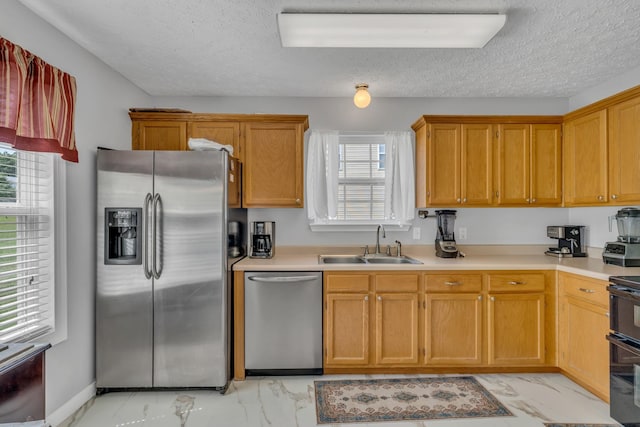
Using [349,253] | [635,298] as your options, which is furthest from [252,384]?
[635,298]

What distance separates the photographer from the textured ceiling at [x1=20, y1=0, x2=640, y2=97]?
6.35ft

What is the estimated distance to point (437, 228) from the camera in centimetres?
340

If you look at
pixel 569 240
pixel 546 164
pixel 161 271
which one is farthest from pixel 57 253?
pixel 569 240

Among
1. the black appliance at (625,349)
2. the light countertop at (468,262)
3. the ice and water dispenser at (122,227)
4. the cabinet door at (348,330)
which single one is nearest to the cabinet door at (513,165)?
the light countertop at (468,262)

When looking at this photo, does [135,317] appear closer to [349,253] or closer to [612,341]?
[349,253]

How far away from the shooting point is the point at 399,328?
276cm

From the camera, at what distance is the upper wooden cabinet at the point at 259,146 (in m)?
3.08

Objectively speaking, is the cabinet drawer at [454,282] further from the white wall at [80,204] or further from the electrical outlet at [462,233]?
the white wall at [80,204]

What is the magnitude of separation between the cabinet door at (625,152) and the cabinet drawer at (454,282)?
3.87 feet

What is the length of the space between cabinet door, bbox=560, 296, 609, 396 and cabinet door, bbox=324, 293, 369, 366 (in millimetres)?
1517

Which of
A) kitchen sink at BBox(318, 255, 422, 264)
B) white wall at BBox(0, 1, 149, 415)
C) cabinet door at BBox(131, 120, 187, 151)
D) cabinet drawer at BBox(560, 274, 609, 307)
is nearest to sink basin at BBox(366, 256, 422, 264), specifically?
kitchen sink at BBox(318, 255, 422, 264)

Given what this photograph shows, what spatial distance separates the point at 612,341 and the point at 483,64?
2.07 meters

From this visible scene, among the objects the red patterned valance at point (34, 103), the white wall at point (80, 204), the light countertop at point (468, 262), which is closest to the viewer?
the red patterned valance at point (34, 103)

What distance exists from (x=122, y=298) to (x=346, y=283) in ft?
5.41
